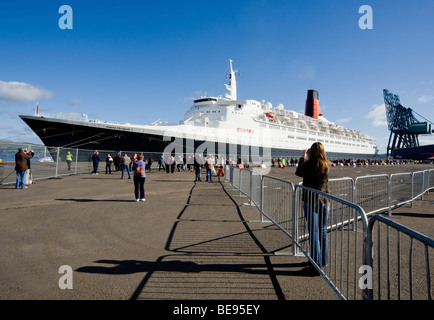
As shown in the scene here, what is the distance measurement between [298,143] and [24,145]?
4774cm

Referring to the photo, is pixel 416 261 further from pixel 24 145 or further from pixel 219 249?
pixel 24 145

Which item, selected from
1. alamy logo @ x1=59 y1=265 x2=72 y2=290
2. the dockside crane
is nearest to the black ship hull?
alamy logo @ x1=59 y1=265 x2=72 y2=290

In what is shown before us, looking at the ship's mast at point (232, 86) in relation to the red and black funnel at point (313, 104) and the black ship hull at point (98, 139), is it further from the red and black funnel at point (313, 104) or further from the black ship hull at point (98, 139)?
the red and black funnel at point (313, 104)

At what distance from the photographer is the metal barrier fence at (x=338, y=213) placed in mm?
2592

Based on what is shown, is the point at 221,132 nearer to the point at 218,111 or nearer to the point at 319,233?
Answer: the point at 218,111

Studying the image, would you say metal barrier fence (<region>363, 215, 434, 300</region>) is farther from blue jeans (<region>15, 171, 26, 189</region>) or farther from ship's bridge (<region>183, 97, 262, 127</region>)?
ship's bridge (<region>183, 97, 262, 127</region>)

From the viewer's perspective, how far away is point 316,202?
10.7ft

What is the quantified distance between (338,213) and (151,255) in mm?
2945

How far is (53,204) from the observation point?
738 centimetres

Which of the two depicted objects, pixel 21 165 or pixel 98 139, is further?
pixel 98 139

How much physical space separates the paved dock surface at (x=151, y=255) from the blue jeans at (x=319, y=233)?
10.1 inches

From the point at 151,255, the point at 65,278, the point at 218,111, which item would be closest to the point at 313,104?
the point at 218,111

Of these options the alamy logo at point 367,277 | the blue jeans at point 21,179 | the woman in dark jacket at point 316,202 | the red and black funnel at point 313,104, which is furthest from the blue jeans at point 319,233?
the red and black funnel at point 313,104
